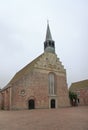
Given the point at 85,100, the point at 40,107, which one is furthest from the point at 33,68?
the point at 85,100

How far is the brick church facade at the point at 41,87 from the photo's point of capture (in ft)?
105

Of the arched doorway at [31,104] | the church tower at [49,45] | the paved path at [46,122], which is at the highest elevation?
the church tower at [49,45]

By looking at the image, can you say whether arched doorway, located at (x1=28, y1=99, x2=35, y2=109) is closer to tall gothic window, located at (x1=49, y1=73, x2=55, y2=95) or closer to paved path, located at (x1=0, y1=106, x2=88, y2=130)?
tall gothic window, located at (x1=49, y1=73, x2=55, y2=95)

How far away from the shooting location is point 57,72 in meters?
39.1

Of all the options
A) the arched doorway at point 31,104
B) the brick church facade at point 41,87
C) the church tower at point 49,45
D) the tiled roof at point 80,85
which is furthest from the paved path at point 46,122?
the tiled roof at point 80,85

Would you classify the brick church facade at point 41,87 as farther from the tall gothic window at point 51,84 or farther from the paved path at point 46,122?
the paved path at point 46,122

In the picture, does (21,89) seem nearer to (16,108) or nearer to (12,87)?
(12,87)

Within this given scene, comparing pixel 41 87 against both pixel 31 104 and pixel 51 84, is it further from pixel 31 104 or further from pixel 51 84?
pixel 31 104

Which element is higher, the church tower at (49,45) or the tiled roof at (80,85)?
the church tower at (49,45)

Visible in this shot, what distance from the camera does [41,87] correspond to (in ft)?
116

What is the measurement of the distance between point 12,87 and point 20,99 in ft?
9.59

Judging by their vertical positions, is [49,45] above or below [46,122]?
above

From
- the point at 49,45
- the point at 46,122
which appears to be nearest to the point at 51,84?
the point at 49,45

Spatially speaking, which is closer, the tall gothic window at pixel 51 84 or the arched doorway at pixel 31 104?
the arched doorway at pixel 31 104
